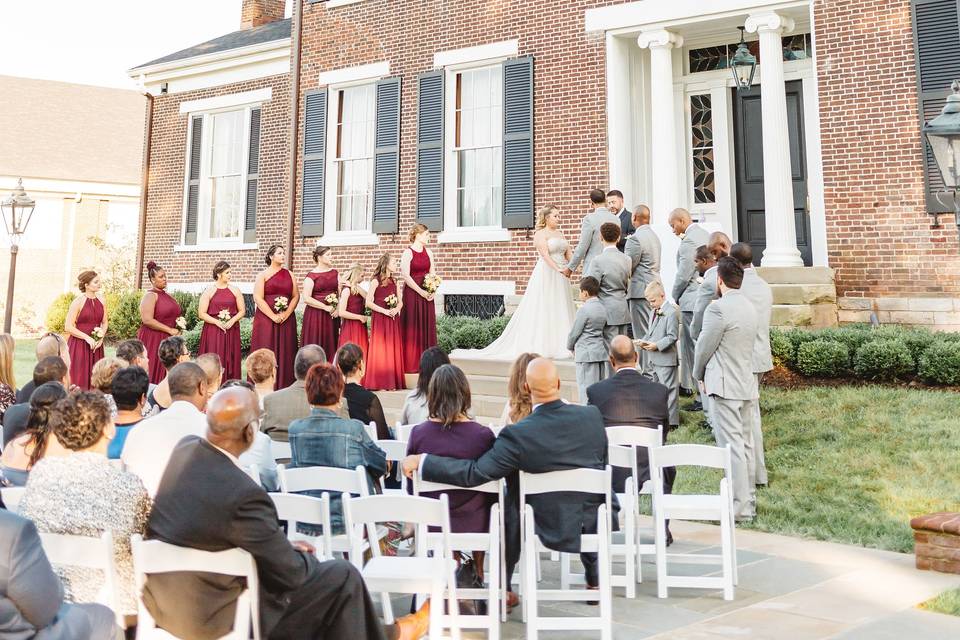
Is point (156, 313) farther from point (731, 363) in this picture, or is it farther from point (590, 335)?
point (731, 363)

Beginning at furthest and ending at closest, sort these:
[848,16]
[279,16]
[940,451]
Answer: [279,16] < [848,16] < [940,451]

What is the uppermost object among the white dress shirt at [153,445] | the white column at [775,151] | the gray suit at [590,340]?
the white column at [775,151]

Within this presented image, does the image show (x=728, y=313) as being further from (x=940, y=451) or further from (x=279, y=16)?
(x=279, y=16)

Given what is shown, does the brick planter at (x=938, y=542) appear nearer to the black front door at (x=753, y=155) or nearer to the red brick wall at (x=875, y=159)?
the red brick wall at (x=875, y=159)

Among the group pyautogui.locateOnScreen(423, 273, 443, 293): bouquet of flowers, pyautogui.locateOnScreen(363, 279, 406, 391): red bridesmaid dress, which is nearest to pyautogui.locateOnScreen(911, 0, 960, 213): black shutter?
pyautogui.locateOnScreen(423, 273, 443, 293): bouquet of flowers

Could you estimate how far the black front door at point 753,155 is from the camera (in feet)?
39.3

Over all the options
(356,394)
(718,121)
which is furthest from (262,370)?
(718,121)

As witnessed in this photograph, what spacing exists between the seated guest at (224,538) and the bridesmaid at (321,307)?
22.9 ft

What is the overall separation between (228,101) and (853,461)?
45.8 feet

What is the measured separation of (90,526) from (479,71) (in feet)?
38.7

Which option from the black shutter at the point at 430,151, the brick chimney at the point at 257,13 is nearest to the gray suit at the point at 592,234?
the black shutter at the point at 430,151

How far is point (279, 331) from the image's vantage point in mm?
10484

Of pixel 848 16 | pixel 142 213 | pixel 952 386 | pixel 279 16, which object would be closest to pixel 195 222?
pixel 142 213

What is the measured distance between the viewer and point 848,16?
1074 cm
